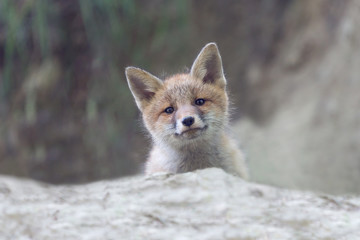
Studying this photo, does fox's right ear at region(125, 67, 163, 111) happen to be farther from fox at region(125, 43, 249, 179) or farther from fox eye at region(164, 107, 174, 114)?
fox eye at region(164, 107, 174, 114)

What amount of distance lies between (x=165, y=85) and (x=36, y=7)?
4.20 meters

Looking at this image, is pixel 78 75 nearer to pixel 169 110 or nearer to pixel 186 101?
pixel 169 110

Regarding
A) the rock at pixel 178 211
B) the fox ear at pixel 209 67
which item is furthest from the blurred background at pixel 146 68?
the rock at pixel 178 211

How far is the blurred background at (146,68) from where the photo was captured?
283 inches

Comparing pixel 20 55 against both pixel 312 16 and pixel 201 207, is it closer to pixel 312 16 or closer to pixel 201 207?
pixel 312 16

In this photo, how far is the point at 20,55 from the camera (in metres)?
7.88

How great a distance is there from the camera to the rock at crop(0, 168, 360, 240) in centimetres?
233

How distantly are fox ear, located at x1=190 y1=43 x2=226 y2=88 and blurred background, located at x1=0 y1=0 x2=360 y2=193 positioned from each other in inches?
134

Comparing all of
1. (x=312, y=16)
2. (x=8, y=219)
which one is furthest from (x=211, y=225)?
(x=312, y=16)

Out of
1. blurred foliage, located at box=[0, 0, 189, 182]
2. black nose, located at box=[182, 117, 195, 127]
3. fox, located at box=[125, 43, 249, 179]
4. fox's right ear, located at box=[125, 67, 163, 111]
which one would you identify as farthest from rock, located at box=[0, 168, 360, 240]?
blurred foliage, located at box=[0, 0, 189, 182]

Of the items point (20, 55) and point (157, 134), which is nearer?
point (157, 134)

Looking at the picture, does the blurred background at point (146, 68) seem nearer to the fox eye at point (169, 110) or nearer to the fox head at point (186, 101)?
the fox head at point (186, 101)

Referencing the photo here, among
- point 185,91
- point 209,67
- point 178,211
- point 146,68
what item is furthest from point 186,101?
point 146,68

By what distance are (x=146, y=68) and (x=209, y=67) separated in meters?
4.10
